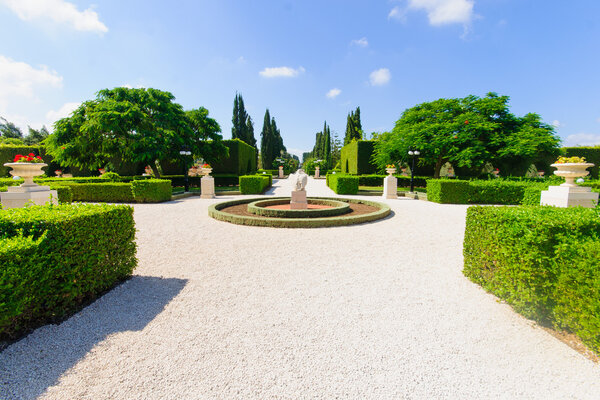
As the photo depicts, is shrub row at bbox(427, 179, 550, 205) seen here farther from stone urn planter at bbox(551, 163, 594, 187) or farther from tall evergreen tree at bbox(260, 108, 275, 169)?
tall evergreen tree at bbox(260, 108, 275, 169)

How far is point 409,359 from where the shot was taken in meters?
2.36

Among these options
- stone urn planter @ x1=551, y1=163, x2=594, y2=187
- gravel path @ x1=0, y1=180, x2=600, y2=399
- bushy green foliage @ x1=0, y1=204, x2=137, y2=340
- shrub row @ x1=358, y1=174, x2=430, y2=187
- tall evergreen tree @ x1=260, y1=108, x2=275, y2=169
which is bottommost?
gravel path @ x1=0, y1=180, x2=600, y2=399

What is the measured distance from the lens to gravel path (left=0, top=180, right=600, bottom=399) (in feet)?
6.71

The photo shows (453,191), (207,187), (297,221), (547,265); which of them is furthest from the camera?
(207,187)

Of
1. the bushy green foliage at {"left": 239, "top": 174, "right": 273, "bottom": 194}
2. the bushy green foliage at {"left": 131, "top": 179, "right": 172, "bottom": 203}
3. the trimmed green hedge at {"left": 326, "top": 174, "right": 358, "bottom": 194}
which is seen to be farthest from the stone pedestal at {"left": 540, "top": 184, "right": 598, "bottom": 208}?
the bushy green foliage at {"left": 131, "top": 179, "right": 172, "bottom": 203}

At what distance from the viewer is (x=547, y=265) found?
2.82 m

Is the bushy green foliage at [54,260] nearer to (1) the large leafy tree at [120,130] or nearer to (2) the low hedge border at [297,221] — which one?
(2) the low hedge border at [297,221]

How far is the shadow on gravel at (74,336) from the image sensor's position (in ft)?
6.84

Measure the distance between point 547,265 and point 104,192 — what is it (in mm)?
17796

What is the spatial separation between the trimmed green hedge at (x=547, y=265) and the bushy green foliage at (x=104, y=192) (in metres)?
15.9

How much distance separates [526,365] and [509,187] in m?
15.3

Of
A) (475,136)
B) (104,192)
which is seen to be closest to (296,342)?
(104,192)

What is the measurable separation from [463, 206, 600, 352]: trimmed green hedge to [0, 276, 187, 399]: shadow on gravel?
4.46m

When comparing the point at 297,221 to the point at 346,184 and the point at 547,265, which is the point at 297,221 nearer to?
the point at 547,265
